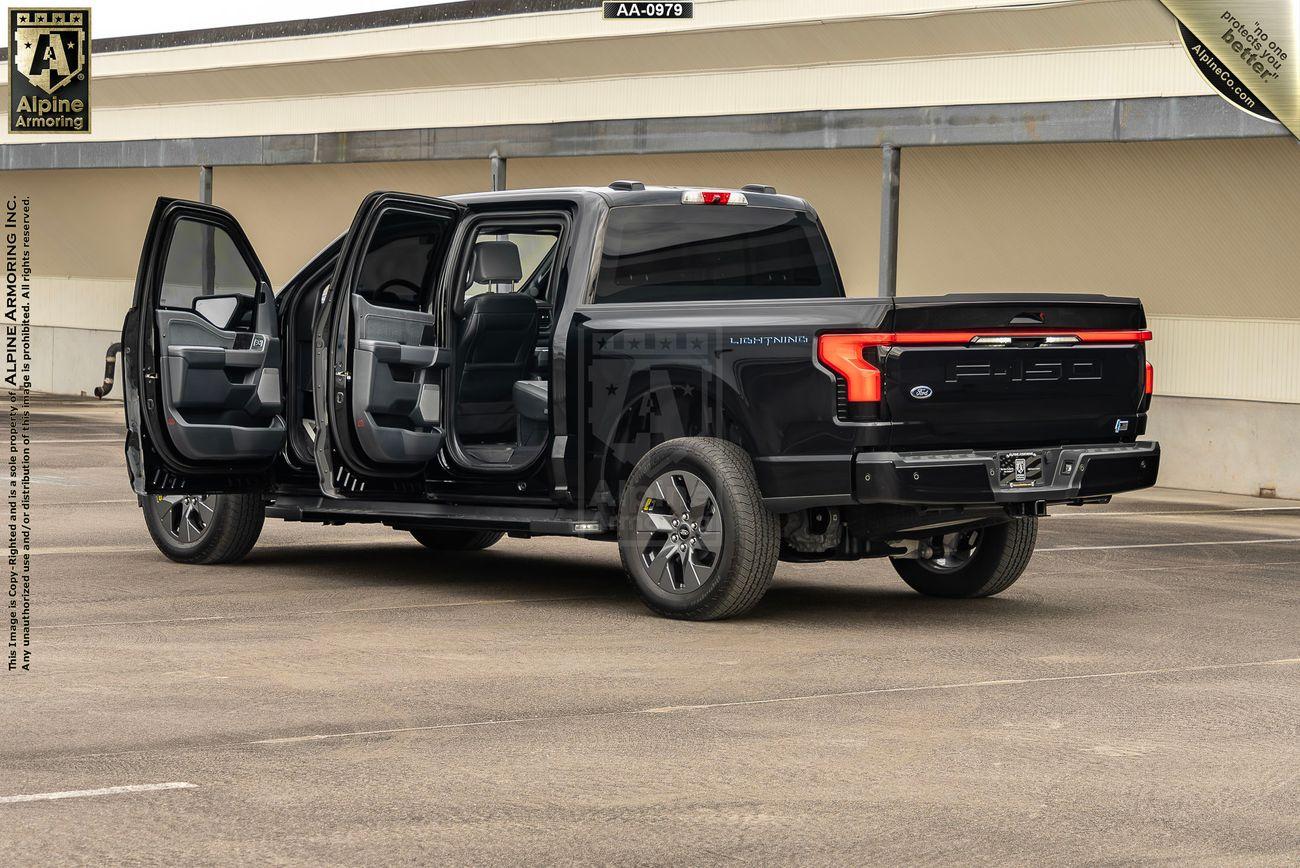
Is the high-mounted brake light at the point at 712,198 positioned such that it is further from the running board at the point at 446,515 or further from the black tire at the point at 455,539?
the black tire at the point at 455,539

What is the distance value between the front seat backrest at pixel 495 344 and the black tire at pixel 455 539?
7.70ft

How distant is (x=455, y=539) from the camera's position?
14.0m

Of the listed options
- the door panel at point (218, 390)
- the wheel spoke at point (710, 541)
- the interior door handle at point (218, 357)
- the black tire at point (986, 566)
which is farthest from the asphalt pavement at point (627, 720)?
the interior door handle at point (218, 357)

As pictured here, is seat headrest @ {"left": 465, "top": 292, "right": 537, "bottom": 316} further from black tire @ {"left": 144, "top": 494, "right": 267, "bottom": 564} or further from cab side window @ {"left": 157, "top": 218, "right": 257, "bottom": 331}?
cab side window @ {"left": 157, "top": 218, "right": 257, "bottom": 331}

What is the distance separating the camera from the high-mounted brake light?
37.8ft

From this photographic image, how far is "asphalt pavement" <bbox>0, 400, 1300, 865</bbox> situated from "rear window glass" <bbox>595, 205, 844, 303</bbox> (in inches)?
66.1

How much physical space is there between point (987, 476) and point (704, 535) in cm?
137

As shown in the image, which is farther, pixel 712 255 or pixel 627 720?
pixel 712 255

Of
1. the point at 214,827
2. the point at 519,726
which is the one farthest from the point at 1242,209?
the point at 214,827

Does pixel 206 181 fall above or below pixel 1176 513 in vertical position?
above

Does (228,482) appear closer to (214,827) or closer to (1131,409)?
(1131,409)

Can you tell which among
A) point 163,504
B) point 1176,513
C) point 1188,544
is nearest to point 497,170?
point 1176,513

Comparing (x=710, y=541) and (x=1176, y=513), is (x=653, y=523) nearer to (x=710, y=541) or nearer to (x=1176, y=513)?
(x=710, y=541)

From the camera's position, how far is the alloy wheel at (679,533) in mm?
10352
